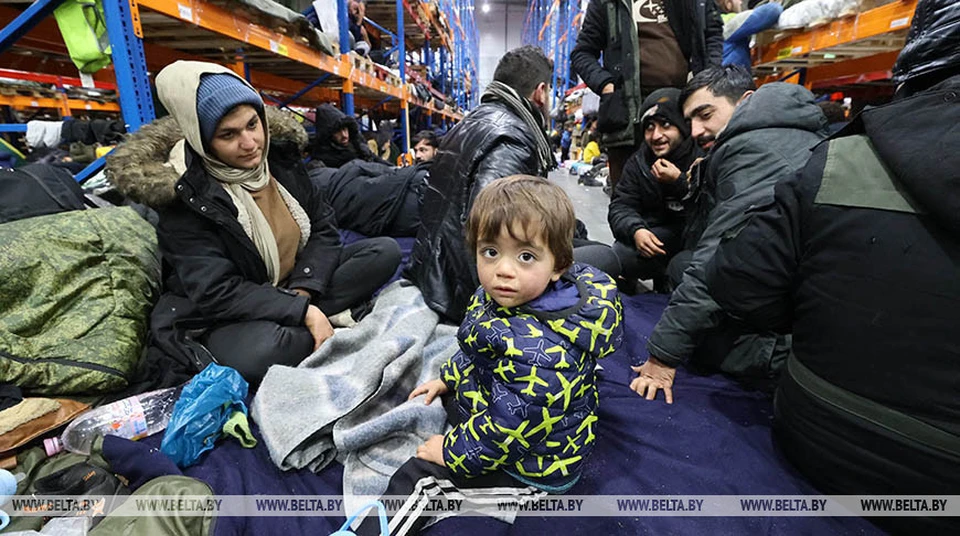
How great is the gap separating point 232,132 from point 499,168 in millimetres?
778

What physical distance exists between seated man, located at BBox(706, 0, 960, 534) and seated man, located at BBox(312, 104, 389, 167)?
9.67 feet

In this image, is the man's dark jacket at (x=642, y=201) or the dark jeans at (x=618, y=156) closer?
the man's dark jacket at (x=642, y=201)

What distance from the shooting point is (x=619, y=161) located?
2428 mm

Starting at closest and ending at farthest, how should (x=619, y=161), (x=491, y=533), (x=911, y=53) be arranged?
(x=911, y=53), (x=491, y=533), (x=619, y=161)

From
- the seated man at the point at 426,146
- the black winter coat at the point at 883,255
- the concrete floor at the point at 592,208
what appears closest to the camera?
the black winter coat at the point at 883,255

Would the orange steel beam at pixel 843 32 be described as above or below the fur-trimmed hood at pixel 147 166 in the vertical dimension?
above

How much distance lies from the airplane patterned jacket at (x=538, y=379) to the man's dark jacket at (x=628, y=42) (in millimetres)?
1607

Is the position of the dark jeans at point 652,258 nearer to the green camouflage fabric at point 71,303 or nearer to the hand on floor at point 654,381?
the hand on floor at point 654,381

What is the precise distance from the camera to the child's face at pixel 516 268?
2.47 ft

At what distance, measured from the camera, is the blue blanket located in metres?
0.83

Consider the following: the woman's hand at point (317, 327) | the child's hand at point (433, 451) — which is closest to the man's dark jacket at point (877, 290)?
the child's hand at point (433, 451)

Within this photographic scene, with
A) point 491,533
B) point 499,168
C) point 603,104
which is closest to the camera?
point 491,533

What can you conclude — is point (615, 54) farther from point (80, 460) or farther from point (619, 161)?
point (80, 460)

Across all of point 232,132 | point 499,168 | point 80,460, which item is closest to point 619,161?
point 499,168
